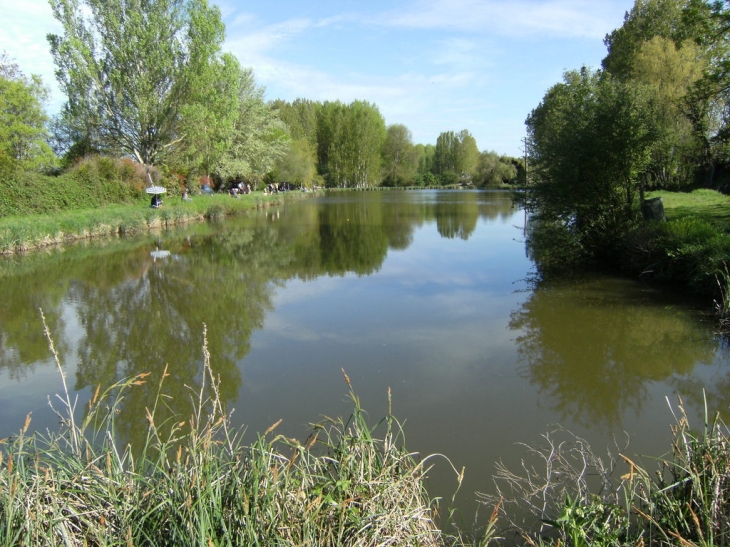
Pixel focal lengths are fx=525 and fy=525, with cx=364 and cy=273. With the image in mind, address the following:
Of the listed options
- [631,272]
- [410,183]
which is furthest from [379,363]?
[410,183]

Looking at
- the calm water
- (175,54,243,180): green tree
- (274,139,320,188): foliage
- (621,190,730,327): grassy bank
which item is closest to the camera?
the calm water

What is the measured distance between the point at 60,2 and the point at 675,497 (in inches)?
1236

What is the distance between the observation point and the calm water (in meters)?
5.08

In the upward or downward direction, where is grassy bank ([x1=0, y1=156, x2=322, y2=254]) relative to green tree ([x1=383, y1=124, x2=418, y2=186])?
downward

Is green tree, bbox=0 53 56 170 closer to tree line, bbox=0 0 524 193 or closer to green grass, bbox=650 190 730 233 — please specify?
tree line, bbox=0 0 524 193

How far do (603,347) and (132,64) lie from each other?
87.8ft

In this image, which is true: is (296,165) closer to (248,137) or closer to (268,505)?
(248,137)

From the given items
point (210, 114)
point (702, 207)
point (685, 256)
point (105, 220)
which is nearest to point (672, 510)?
point (685, 256)

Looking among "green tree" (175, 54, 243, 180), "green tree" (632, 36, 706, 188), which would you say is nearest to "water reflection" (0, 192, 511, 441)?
"green tree" (175, 54, 243, 180)

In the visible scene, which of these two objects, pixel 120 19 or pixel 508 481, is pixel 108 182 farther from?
pixel 508 481

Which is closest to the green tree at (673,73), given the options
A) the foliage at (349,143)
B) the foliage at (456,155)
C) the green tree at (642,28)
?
the green tree at (642,28)

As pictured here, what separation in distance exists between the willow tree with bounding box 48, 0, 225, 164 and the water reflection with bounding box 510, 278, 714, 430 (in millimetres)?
23798

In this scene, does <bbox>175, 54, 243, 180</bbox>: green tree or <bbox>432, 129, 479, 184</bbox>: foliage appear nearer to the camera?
<bbox>175, 54, 243, 180</bbox>: green tree

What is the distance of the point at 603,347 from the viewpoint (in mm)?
7020
